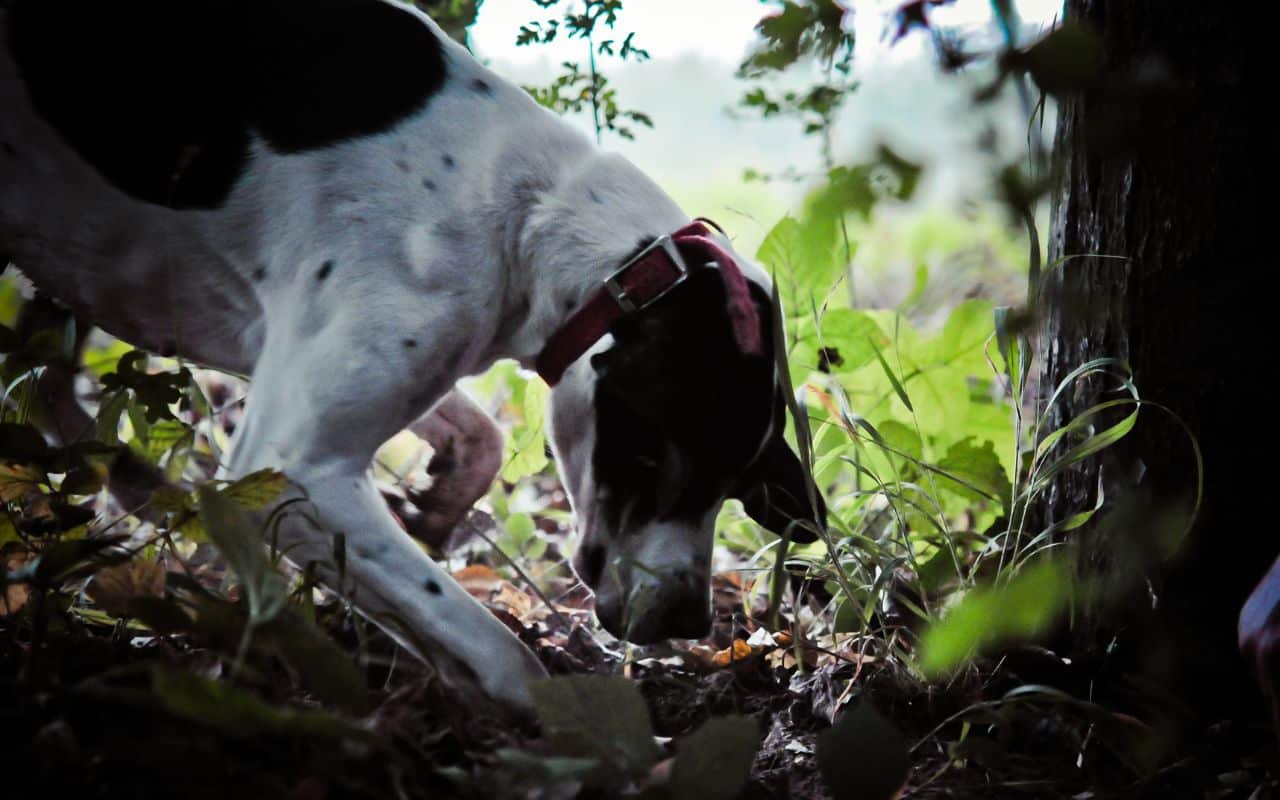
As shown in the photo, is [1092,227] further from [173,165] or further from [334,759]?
[173,165]

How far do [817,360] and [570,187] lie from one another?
2.82ft

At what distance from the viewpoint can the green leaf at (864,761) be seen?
1001 millimetres

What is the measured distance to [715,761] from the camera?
95 cm

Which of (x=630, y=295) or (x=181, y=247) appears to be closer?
(x=630, y=295)

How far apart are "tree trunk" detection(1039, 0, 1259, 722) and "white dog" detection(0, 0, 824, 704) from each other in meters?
0.54

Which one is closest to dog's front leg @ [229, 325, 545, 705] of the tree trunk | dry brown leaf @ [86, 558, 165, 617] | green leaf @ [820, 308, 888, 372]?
dry brown leaf @ [86, 558, 165, 617]

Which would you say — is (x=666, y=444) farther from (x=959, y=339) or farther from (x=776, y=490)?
(x=959, y=339)

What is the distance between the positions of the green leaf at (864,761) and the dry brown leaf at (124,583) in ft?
2.48

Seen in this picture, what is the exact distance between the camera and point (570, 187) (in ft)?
6.26

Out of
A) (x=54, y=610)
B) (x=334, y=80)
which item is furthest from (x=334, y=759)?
(x=334, y=80)

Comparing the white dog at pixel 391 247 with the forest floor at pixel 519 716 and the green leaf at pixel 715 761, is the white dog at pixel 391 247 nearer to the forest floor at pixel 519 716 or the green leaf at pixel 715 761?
the forest floor at pixel 519 716

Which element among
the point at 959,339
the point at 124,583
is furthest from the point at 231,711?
the point at 959,339

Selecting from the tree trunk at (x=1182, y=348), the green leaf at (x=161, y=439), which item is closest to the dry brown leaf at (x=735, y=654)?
the tree trunk at (x=1182, y=348)

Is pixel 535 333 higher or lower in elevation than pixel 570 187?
lower
